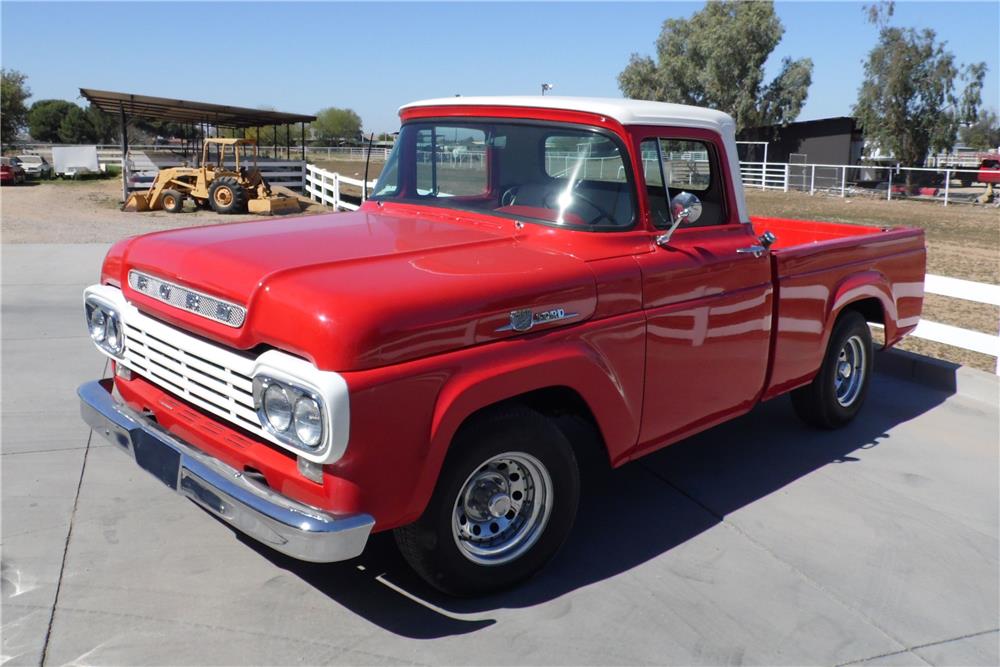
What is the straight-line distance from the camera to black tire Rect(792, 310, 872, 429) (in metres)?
5.42

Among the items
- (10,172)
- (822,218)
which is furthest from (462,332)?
(10,172)

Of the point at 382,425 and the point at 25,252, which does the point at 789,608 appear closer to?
the point at 382,425

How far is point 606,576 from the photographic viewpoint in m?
3.79

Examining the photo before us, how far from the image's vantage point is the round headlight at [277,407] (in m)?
2.99

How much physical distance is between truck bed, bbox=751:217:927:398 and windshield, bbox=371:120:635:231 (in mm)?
1249

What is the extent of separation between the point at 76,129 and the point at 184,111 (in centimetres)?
5647

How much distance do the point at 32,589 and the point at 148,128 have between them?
79.6 meters

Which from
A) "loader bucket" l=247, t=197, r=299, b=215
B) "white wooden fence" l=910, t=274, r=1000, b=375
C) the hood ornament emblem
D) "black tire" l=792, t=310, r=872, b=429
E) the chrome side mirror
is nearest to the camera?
the hood ornament emblem

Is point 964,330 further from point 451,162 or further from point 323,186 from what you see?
point 323,186

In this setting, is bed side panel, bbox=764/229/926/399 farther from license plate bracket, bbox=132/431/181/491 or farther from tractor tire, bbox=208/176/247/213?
tractor tire, bbox=208/176/247/213

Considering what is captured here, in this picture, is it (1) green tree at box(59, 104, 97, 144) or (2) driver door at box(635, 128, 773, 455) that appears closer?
(2) driver door at box(635, 128, 773, 455)

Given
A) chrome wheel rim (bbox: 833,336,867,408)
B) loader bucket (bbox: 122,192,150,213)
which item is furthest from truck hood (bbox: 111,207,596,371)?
loader bucket (bbox: 122,192,150,213)

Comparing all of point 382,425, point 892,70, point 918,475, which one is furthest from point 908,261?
point 892,70

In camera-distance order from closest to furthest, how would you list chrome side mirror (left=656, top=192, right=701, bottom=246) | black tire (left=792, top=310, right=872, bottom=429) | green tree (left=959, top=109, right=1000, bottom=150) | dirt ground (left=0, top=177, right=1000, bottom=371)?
chrome side mirror (left=656, top=192, right=701, bottom=246), black tire (left=792, top=310, right=872, bottom=429), dirt ground (left=0, top=177, right=1000, bottom=371), green tree (left=959, top=109, right=1000, bottom=150)
